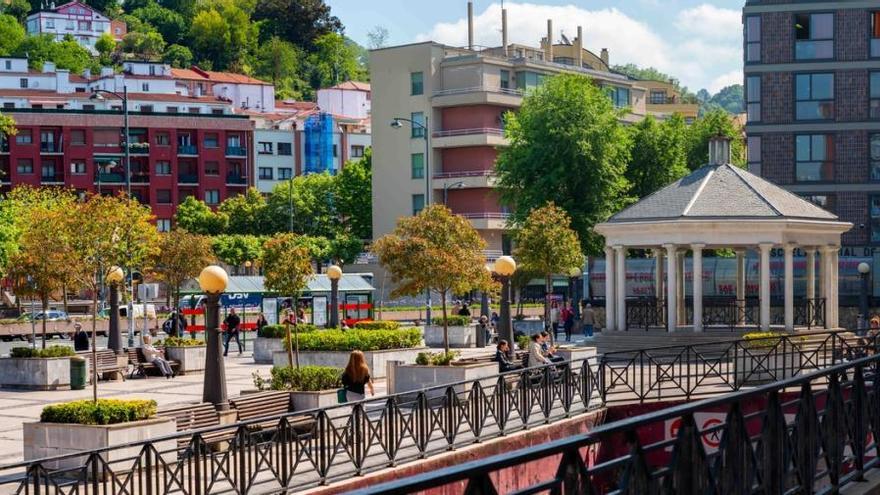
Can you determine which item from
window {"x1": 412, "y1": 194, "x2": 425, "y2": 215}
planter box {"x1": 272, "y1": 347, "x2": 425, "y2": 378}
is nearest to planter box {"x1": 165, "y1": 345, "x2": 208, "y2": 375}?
planter box {"x1": 272, "y1": 347, "x2": 425, "y2": 378}

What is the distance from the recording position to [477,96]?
82.8 metres

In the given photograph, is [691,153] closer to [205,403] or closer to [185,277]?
[185,277]

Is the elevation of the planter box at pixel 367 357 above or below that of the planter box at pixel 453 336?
above

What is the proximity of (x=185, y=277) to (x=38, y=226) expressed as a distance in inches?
529

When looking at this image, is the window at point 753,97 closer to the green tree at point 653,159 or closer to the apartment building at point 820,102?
the apartment building at point 820,102

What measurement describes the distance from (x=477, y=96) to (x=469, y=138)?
8.21 feet

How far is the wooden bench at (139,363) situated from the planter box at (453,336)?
11617 millimetres

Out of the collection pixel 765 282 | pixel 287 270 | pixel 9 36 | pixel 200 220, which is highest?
pixel 9 36

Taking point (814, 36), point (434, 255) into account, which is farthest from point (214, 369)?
point (814, 36)

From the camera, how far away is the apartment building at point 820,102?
2237 inches

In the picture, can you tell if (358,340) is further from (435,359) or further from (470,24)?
(470,24)

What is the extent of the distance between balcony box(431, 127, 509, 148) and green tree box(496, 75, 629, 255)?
70.5ft

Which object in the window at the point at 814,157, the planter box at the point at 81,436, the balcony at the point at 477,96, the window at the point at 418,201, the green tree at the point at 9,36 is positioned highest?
the green tree at the point at 9,36

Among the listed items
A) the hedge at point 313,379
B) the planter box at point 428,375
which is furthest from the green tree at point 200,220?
the hedge at point 313,379
